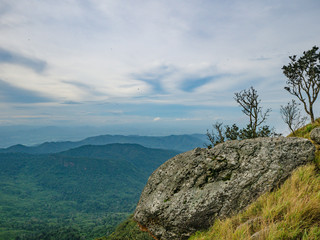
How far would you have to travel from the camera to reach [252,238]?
16.9 feet

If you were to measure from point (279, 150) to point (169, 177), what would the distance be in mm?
5799

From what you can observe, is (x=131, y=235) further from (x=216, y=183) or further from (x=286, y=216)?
(x=286, y=216)

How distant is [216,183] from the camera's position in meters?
8.88

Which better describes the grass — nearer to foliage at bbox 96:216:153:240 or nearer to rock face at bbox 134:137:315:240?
rock face at bbox 134:137:315:240

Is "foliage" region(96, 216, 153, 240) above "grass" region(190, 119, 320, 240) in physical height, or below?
below

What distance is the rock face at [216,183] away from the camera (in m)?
8.02

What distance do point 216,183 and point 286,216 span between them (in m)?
3.65

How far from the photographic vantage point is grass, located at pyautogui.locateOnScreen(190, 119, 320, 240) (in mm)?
4910

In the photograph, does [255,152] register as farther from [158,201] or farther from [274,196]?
[158,201]

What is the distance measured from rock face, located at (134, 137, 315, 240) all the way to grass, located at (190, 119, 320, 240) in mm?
507

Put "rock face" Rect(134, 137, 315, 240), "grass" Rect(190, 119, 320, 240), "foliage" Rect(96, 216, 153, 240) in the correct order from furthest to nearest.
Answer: "foliage" Rect(96, 216, 153, 240) < "rock face" Rect(134, 137, 315, 240) < "grass" Rect(190, 119, 320, 240)

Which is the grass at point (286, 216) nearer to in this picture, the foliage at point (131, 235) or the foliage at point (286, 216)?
the foliage at point (286, 216)

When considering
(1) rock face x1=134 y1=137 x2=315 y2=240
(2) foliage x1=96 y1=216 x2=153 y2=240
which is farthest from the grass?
(2) foliage x1=96 y1=216 x2=153 y2=240

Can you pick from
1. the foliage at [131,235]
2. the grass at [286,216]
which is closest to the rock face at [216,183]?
the grass at [286,216]
